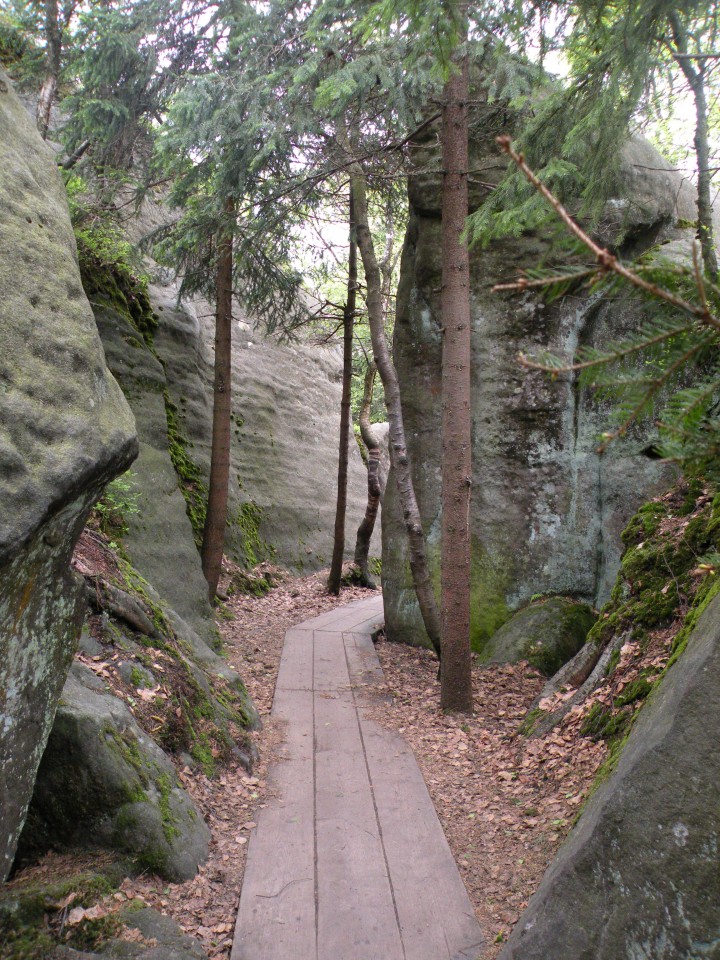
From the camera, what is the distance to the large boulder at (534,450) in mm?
7891

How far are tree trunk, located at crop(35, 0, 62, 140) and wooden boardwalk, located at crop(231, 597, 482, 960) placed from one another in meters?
8.15

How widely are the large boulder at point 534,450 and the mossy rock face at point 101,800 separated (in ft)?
16.6

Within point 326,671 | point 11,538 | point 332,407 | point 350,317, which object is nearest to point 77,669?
point 11,538

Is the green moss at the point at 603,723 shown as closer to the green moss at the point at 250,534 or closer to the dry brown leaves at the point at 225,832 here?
the dry brown leaves at the point at 225,832

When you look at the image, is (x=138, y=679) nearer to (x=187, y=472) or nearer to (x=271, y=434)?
(x=187, y=472)

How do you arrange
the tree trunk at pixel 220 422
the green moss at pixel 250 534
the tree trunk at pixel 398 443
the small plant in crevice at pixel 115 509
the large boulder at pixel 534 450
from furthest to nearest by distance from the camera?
the green moss at pixel 250 534 → the tree trunk at pixel 220 422 → the large boulder at pixel 534 450 → the small plant in crevice at pixel 115 509 → the tree trunk at pixel 398 443

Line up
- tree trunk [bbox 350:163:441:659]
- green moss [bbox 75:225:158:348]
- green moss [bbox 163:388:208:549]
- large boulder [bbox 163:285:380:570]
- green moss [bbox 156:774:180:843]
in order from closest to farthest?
1. green moss [bbox 156:774:180:843]
2. tree trunk [bbox 350:163:441:659]
3. green moss [bbox 75:225:158:348]
4. green moss [bbox 163:388:208:549]
5. large boulder [bbox 163:285:380:570]

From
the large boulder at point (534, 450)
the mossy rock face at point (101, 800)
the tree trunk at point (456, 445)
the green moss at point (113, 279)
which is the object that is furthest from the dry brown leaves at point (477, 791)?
the green moss at point (113, 279)

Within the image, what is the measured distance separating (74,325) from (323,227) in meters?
10.2

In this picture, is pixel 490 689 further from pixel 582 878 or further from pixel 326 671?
pixel 582 878

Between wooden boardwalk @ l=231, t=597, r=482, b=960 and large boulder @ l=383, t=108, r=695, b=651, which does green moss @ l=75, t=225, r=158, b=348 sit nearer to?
large boulder @ l=383, t=108, r=695, b=651

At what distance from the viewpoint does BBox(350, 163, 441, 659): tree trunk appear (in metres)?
7.23

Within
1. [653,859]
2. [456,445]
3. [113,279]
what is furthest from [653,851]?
[113,279]

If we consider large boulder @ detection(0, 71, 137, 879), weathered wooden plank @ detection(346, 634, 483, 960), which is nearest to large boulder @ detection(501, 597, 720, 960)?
weathered wooden plank @ detection(346, 634, 483, 960)
